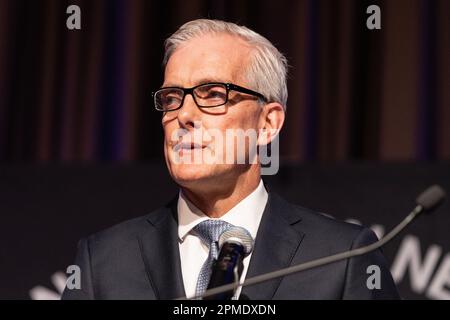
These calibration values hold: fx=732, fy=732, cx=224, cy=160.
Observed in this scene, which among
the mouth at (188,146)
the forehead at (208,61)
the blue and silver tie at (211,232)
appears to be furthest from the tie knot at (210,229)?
the forehead at (208,61)

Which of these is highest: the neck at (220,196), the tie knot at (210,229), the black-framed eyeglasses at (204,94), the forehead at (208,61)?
the forehead at (208,61)

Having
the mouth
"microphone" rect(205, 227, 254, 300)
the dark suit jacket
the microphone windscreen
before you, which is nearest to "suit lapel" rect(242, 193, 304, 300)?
the dark suit jacket

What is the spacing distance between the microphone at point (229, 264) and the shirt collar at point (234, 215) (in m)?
0.22

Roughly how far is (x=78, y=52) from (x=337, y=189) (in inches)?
39.1

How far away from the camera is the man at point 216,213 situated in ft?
4.43

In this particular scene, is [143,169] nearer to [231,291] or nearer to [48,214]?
[48,214]

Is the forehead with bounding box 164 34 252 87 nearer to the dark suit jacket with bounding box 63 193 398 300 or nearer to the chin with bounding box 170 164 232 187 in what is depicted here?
the chin with bounding box 170 164 232 187

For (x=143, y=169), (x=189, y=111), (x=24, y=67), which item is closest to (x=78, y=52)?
(x=24, y=67)

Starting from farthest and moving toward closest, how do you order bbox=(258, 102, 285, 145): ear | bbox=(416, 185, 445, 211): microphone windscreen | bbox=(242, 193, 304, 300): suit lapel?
1. bbox=(258, 102, 285, 145): ear
2. bbox=(242, 193, 304, 300): suit lapel
3. bbox=(416, 185, 445, 211): microphone windscreen

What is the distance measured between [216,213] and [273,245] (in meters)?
0.15

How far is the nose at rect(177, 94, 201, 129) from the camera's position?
54.6 inches

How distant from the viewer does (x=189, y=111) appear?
1.39 m

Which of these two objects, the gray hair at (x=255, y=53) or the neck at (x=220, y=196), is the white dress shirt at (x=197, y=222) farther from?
the gray hair at (x=255, y=53)

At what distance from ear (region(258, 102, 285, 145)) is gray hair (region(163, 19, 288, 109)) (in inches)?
0.7
